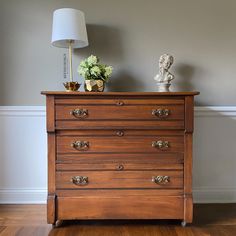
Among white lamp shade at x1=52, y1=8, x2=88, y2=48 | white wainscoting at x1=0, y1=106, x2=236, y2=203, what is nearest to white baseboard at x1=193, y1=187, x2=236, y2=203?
white wainscoting at x1=0, y1=106, x2=236, y2=203

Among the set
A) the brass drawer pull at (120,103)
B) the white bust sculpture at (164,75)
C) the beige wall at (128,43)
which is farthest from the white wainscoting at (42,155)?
the brass drawer pull at (120,103)

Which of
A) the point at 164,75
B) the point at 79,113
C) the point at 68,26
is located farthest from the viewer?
the point at 164,75

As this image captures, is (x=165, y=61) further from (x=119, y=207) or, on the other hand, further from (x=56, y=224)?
(x=56, y=224)

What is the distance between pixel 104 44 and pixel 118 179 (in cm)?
115

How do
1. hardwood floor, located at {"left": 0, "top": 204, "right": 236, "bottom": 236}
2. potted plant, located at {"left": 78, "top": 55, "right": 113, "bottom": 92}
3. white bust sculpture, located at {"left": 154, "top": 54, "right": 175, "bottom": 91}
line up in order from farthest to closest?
white bust sculpture, located at {"left": 154, "top": 54, "right": 175, "bottom": 91}
potted plant, located at {"left": 78, "top": 55, "right": 113, "bottom": 92}
hardwood floor, located at {"left": 0, "top": 204, "right": 236, "bottom": 236}

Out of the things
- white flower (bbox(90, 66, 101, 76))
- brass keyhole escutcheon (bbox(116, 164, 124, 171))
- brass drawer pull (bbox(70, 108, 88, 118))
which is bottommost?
brass keyhole escutcheon (bbox(116, 164, 124, 171))

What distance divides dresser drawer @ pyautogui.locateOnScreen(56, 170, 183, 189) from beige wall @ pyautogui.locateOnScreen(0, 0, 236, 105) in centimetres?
80

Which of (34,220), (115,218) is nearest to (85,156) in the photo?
(115,218)

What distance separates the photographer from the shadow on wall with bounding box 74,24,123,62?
91.6 inches

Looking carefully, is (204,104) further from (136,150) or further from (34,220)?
(34,220)

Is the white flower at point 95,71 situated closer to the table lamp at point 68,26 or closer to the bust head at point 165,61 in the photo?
the table lamp at point 68,26

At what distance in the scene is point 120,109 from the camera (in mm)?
1821

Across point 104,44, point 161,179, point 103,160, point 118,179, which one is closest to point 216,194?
Result: point 161,179

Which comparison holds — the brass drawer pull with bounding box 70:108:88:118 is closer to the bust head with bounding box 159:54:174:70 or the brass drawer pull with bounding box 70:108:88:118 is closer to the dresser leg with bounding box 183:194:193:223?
the bust head with bounding box 159:54:174:70
